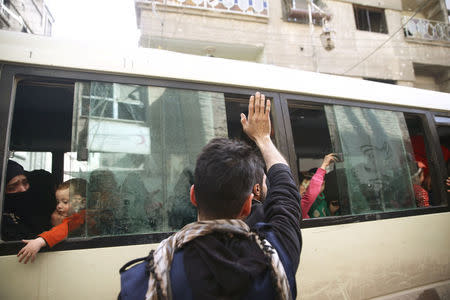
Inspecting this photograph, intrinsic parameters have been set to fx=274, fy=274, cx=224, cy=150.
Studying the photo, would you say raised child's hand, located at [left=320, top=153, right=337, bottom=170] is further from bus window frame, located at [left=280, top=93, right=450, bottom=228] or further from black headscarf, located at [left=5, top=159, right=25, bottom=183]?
black headscarf, located at [left=5, top=159, right=25, bottom=183]

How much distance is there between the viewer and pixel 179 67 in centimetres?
201

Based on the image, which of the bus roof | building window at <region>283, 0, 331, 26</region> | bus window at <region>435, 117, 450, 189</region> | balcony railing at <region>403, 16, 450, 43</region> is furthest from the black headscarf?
balcony railing at <region>403, 16, 450, 43</region>

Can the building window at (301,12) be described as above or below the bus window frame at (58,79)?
above

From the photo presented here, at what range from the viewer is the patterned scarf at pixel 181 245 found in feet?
2.44

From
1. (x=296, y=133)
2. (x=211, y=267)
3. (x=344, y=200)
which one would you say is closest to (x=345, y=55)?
(x=296, y=133)

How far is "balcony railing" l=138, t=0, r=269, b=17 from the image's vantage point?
33.7ft

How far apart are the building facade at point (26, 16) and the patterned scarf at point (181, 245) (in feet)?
23.0

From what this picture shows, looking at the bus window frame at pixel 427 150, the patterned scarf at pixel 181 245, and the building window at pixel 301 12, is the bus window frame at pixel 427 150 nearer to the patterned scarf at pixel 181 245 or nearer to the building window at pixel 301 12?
the patterned scarf at pixel 181 245

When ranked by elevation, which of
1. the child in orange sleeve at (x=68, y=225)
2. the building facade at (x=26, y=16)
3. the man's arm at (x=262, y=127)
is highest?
the building facade at (x=26, y=16)

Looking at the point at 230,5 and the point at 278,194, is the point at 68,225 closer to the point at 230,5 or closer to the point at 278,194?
the point at 278,194

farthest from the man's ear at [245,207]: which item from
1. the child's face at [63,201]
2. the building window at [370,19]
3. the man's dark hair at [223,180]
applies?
the building window at [370,19]

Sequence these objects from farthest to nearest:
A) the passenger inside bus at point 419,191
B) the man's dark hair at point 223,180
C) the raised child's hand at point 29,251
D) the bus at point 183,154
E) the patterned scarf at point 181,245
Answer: the passenger inside bus at point 419,191
the bus at point 183,154
the raised child's hand at point 29,251
the man's dark hair at point 223,180
the patterned scarf at point 181,245

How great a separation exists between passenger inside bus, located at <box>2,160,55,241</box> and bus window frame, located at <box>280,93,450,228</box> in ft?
6.14

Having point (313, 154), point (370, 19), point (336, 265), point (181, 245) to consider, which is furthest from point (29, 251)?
point (370, 19)
